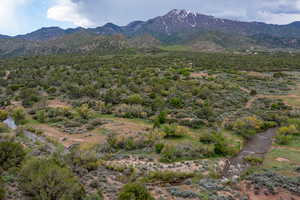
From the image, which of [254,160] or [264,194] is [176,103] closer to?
[254,160]

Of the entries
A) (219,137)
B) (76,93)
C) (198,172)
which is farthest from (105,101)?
(198,172)

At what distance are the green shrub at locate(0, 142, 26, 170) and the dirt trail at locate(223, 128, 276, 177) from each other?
9.77m

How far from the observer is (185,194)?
31.1 feet

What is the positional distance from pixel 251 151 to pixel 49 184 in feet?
39.1

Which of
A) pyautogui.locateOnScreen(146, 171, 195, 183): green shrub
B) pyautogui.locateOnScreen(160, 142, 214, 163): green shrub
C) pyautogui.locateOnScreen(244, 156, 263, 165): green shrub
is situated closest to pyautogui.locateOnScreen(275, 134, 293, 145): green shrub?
pyautogui.locateOnScreen(244, 156, 263, 165): green shrub

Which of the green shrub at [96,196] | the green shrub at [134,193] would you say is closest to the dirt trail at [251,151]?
the green shrub at [134,193]

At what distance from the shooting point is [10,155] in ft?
32.8

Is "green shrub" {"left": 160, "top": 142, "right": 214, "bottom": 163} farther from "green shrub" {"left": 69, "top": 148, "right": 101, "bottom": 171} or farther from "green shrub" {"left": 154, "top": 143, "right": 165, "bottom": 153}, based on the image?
"green shrub" {"left": 69, "top": 148, "right": 101, "bottom": 171}

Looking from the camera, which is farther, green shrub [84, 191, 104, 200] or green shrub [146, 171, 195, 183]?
green shrub [146, 171, 195, 183]

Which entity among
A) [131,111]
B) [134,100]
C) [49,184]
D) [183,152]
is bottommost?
[183,152]

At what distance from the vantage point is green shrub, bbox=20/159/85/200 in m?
7.90

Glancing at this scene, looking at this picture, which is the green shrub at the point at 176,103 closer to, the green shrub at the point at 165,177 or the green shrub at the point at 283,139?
the green shrub at the point at 283,139

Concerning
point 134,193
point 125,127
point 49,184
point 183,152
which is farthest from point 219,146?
point 49,184

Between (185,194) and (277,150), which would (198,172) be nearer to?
(185,194)
